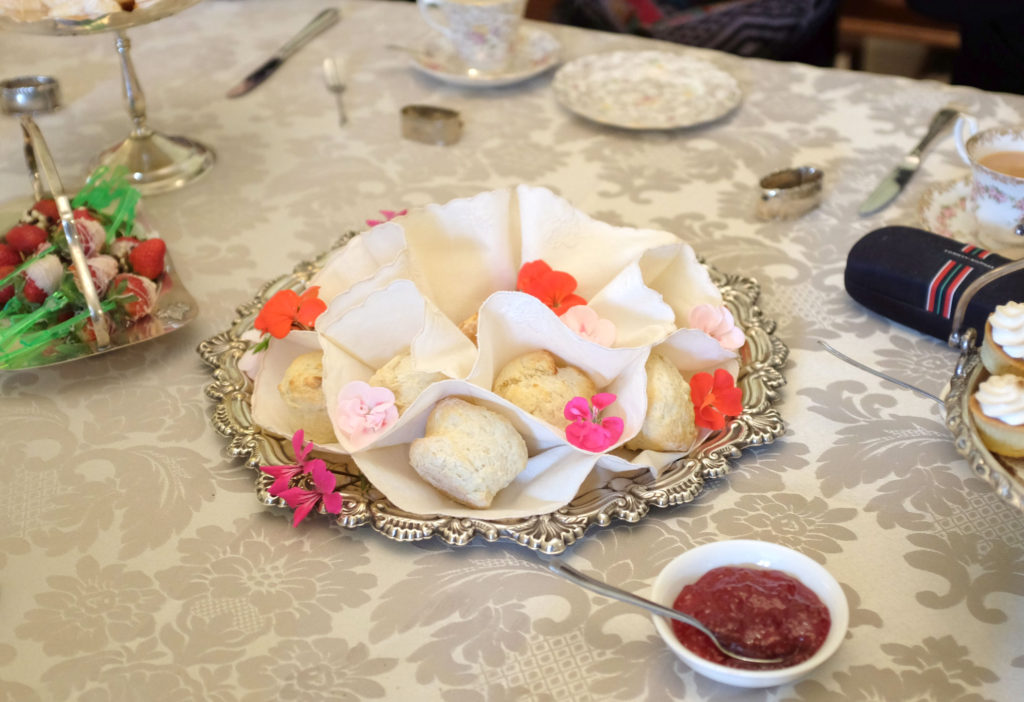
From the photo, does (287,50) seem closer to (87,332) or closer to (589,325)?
(87,332)

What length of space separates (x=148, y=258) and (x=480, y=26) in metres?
0.65

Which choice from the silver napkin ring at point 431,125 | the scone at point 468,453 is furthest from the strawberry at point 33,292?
the silver napkin ring at point 431,125

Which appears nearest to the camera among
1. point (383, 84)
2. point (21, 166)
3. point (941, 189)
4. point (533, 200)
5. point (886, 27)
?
point (533, 200)

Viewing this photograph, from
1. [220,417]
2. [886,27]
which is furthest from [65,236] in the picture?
[886,27]

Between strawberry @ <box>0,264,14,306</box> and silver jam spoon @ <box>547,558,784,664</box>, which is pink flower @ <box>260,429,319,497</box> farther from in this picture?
strawberry @ <box>0,264,14,306</box>

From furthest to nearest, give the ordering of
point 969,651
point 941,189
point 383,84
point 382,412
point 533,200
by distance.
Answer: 1. point 383,84
2. point 941,189
3. point 533,200
4. point 382,412
5. point 969,651

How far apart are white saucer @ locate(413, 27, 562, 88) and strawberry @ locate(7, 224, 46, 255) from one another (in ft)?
2.22

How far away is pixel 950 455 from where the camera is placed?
769 millimetres

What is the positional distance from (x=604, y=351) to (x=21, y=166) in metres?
0.96

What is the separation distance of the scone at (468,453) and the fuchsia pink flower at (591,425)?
4 centimetres

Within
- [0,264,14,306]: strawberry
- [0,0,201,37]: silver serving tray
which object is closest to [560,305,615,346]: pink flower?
[0,264,14,306]: strawberry

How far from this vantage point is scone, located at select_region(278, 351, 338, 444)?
2.48 feet

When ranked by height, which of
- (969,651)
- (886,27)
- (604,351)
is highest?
(604,351)

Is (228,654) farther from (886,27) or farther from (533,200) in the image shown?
(886,27)
